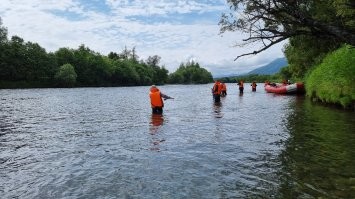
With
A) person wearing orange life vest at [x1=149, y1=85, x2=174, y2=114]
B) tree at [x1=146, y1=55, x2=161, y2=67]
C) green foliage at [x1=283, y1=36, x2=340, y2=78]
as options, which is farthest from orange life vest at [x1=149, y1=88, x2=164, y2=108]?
tree at [x1=146, y1=55, x2=161, y2=67]

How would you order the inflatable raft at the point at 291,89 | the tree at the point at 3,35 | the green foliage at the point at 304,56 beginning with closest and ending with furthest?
the green foliage at the point at 304,56, the inflatable raft at the point at 291,89, the tree at the point at 3,35

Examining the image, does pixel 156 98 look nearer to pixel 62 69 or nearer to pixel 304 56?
pixel 304 56

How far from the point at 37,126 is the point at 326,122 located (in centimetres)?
1503

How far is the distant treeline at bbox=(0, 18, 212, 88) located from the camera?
102938 millimetres

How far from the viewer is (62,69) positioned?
108 metres

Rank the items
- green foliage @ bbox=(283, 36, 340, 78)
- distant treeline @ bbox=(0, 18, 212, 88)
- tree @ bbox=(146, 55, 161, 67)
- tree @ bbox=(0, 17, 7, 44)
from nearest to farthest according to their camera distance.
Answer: green foliage @ bbox=(283, 36, 340, 78) → distant treeline @ bbox=(0, 18, 212, 88) → tree @ bbox=(0, 17, 7, 44) → tree @ bbox=(146, 55, 161, 67)

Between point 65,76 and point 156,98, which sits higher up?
point 65,76

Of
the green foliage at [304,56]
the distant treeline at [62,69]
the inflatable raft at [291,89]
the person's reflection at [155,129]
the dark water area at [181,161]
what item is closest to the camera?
the dark water area at [181,161]

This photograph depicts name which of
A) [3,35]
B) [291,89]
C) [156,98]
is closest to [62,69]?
[3,35]

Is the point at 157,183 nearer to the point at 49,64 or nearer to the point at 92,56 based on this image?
the point at 49,64

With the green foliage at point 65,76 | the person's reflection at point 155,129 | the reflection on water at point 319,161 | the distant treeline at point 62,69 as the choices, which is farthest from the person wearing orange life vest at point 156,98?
the green foliage at point 65,76

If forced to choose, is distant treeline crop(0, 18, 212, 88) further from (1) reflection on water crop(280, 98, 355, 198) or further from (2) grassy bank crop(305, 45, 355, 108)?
(1) reflection on water crop(280, 98, 355, 198)

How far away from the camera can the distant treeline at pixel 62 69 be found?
10294 centimetres

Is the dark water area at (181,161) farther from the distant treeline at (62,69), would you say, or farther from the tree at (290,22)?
the distant treeline at (62,69)
